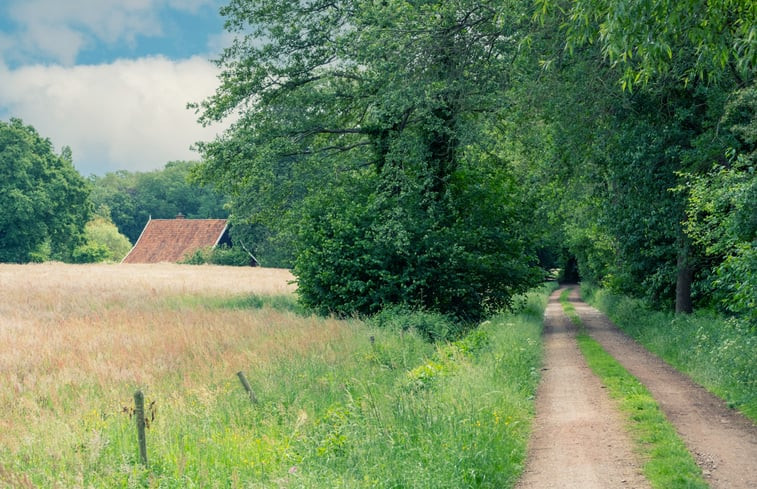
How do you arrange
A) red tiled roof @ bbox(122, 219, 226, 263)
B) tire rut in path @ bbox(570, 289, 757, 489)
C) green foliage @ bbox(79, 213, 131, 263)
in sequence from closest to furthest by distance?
tire rut in path @ bbox(570, 289, 757, 489)
red tiled roof @ bbox(122, 219, 226, 263)
green foliage @ bbox(79, 213, 131, 263)

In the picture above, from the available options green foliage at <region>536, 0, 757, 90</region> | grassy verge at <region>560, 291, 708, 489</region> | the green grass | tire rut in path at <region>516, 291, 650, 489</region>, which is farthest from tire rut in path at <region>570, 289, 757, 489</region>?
green foliage at <region>536, 0, 757, 90</region>

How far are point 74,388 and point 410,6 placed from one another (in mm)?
13155

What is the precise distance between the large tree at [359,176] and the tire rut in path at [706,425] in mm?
7910

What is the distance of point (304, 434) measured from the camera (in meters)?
9.03

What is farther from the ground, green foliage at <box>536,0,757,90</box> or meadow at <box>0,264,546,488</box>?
green foliage at <box>536,0,757,90</box>

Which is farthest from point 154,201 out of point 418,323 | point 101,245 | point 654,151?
point 654,151

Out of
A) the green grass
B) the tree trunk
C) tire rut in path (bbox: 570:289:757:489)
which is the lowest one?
tire rut in path (bbox: 570:289:757:489)

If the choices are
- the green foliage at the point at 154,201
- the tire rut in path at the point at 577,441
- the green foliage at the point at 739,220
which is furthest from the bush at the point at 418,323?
the green foliage at the point at 154,201

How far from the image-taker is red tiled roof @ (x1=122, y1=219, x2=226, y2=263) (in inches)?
2938

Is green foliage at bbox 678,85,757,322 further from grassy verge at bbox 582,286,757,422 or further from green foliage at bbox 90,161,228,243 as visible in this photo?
green foliage at bbox 90,161,228,243

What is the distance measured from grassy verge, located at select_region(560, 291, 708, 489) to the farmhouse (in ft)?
203

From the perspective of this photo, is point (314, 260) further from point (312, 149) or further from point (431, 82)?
point (431, 82)

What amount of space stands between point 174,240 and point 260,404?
68366mm

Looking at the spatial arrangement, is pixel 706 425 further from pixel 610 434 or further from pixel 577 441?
pixel 577 441
